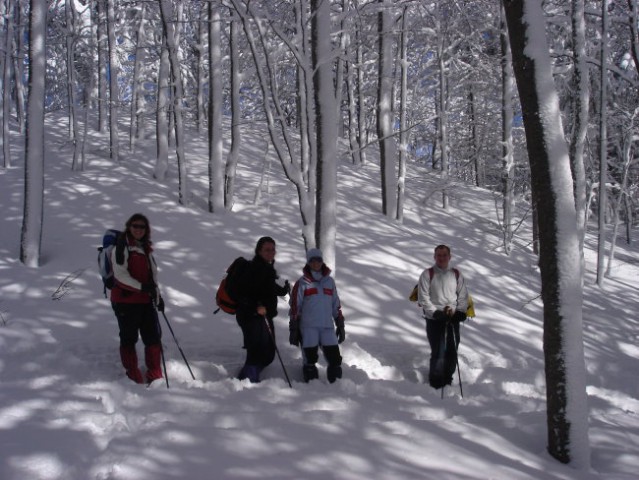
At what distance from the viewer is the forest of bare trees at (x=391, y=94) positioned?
3.73 metres

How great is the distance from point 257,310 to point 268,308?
24cm

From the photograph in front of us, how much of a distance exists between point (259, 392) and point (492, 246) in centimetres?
1107

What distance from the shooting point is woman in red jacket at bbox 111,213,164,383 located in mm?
5227

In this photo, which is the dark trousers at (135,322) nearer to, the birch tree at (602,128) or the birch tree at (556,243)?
the birch tree at (556,243)

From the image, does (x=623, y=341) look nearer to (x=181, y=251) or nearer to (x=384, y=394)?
(x=384, y=394)

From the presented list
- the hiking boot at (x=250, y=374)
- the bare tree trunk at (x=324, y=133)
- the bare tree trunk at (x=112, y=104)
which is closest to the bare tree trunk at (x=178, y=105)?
the bare tree trunk at (x=112, y=104)

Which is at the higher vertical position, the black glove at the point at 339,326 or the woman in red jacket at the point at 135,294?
the woman in red jacket at the point at 135,294

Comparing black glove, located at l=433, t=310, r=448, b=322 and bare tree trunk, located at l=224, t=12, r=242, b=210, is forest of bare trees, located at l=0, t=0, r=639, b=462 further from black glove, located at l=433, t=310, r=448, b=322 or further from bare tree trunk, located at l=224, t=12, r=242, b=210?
black glove, located at l=433, t=310, r=448, b=322

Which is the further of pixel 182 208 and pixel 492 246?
pixel 492 246

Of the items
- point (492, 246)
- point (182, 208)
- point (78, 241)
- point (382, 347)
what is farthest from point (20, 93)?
point (382, 347)

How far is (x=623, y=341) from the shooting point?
913 centimetres

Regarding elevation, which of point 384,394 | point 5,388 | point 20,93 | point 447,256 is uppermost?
point 20,93

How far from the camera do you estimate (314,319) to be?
571cm

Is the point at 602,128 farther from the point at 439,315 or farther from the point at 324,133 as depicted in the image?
the point at 439,315
